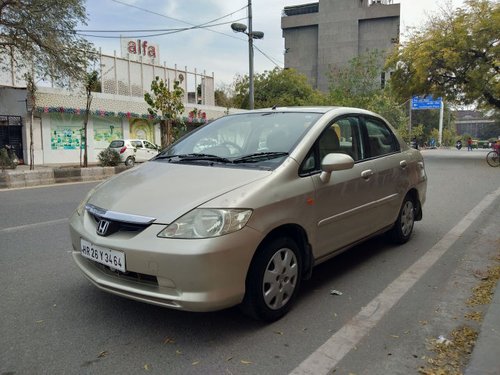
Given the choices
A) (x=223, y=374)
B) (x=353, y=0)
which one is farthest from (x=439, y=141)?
(x=223, y=374)

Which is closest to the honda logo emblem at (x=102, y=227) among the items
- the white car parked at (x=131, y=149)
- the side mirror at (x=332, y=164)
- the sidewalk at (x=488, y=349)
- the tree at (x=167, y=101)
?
the side mirror at (x=332, y=164)

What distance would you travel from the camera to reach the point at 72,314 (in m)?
3.45

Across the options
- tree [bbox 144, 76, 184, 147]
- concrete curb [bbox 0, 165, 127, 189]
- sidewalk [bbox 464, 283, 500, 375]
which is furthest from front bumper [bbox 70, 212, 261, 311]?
tree [bbox 144, 76, 184, 147]

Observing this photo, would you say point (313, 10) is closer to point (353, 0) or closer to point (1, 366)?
point (353, 0)

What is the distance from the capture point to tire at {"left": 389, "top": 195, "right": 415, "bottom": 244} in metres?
5.33

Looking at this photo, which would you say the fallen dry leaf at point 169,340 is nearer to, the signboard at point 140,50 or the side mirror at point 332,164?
the side mirror at point 332,164

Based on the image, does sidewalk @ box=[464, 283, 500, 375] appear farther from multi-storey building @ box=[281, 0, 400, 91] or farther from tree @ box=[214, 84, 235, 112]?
multi-storey building @ box=[281, 0, 400, 91]

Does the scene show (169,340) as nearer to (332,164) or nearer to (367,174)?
(332,164)

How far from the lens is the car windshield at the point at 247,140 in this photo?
3.66 m

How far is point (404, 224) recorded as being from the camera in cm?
547

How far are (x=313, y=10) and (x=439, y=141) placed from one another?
1243 inches

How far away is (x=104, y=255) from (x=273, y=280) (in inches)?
48.1

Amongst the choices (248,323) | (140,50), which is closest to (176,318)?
(248,323)

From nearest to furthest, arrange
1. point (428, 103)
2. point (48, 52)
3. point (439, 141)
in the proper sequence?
point (48, 52)
point (428, 103)
point (439, 141)
